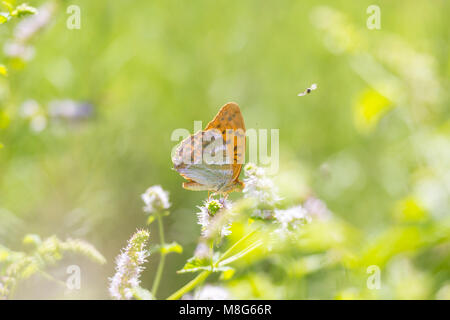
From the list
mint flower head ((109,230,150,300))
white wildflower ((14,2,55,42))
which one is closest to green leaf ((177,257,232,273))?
mint flower head ((109,230,150,300))

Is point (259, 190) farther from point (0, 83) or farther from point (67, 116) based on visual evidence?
point (67, 116)

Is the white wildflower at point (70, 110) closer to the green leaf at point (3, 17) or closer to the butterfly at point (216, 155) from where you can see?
the butterfly at point (216, 155)

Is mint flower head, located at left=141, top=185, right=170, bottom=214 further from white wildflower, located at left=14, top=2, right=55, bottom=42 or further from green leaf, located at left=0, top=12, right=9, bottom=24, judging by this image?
white wildflower, located at left=14, top=2, right=55, bottom=42

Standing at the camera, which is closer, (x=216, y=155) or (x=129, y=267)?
(x=129, y=267)

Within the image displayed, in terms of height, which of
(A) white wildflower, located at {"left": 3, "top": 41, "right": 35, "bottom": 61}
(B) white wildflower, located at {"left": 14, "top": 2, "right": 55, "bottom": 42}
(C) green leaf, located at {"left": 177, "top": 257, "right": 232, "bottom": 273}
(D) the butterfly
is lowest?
(C) green leaf, located at {"left": 177, "top": 257, "right": 232, "bottom": 273}

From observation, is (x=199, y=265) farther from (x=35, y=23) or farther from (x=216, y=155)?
(x=35, y=23)

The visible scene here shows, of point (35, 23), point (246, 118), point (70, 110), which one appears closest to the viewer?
point (35, 23)

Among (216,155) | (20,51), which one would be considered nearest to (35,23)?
(20,51)
